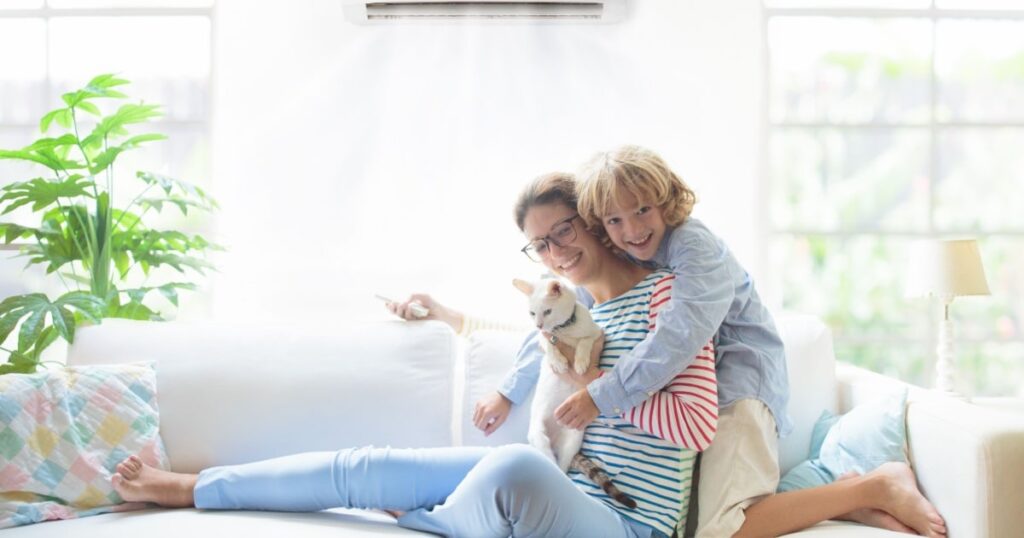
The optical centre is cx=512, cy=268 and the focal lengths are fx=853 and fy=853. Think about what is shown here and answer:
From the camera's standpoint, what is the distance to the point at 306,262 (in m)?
3.07

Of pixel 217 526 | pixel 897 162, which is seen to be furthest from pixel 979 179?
pixel 217 526

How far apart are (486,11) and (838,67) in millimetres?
1313

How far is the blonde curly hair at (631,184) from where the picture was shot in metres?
1.74

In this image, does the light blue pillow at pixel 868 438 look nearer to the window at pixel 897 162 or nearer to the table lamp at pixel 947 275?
the table lamp at pixel 947 275

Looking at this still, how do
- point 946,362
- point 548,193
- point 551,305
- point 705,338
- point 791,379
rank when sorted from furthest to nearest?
point 946,362, point 791,379, point 548,193, point 551,305, point 705,338

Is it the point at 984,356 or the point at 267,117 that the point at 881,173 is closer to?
the point at 984,356

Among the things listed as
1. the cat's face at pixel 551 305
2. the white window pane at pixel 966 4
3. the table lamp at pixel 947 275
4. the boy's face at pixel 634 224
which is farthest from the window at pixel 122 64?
the white window pane at pixel 966 4

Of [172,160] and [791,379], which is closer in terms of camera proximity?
[791,379]

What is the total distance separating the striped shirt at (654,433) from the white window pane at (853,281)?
1.51 metres

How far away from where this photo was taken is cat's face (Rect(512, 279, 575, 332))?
69.9 inches

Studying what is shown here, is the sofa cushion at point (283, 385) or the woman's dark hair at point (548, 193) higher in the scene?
the woman's dark hair at point (548, 193)

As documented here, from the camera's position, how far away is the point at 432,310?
2.32m

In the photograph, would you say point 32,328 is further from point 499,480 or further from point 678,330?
point 678,330

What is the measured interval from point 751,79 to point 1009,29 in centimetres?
101
